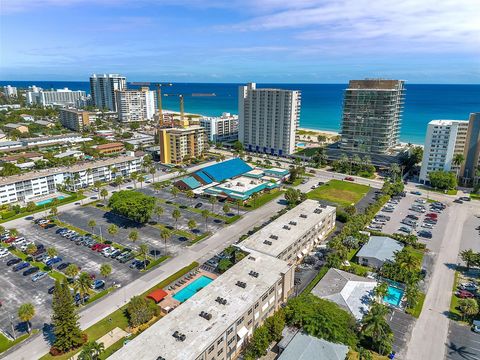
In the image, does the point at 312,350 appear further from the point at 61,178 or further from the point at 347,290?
the point at 61,178

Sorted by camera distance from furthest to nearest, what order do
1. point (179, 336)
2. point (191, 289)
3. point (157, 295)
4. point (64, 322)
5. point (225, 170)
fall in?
1. point (225, 170)
2. point (191, 289)
3. point (157, 295)
4. point (64, 322)
5. point (179, 336)

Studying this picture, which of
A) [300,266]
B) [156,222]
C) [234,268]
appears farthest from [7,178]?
[300,266]

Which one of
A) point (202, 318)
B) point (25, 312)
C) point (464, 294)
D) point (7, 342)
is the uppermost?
point (202, 318)

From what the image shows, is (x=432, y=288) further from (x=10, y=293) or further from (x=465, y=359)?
(x=10, y=293)

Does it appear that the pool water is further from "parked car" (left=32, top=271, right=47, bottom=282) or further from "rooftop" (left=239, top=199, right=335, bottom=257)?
"parked car" (left=32, top=271, right=47, bottom=282)

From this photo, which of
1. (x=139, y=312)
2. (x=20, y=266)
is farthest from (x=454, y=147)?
(x=20, y=266)

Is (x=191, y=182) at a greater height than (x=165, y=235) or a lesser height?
lesser
